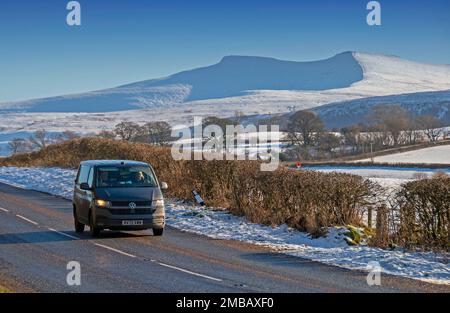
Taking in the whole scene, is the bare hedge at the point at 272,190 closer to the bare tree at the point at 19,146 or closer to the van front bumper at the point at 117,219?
the van front bumper at the point at 117,219

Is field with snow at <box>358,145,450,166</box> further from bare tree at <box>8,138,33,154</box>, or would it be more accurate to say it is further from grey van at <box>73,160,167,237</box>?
bare tree at <box>8,138,33,154</box>

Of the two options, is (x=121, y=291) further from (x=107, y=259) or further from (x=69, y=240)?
(x=69, y=240)

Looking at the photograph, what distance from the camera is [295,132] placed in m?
109

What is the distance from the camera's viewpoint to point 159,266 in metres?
14.2

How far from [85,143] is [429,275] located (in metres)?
32.3

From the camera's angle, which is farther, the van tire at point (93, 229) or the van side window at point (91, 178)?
the van side window at point (91, 178)

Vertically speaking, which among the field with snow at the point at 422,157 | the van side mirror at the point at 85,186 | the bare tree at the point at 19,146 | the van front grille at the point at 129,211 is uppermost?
the van side mirror at the point at 85,186


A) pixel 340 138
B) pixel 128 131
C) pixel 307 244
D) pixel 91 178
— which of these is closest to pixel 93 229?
pixel 91 178

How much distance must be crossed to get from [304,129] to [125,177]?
88.5 m

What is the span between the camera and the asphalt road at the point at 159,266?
12102mm

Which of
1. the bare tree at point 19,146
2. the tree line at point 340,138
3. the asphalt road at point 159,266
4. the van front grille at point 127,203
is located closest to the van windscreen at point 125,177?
the van front grille at point 127,203

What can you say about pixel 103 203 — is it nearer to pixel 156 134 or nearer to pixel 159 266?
pixel 159 266

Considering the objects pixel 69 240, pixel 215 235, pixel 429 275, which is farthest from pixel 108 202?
pixel 429 275
